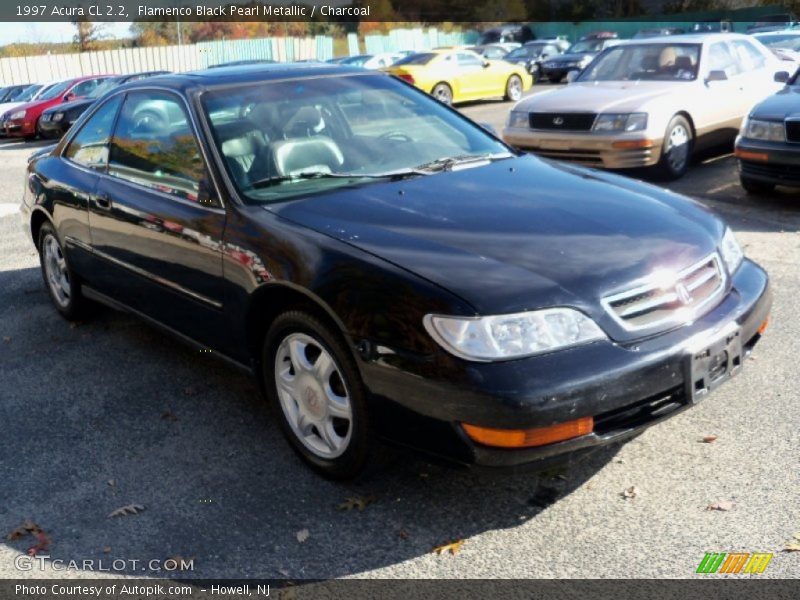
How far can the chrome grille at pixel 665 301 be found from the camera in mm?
3227

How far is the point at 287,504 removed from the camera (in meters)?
3.57

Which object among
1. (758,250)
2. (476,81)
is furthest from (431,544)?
(476,81)

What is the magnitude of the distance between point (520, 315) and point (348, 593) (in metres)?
1.12

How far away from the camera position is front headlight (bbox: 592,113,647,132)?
30.2ft

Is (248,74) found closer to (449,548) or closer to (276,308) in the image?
(276,308)

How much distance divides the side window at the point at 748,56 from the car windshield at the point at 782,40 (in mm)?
4654

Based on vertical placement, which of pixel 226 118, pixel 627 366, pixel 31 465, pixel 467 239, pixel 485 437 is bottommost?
pixel 31 465

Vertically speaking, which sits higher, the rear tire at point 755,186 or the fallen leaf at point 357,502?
the rear tire at point 755,186

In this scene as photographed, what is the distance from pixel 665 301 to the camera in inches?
131

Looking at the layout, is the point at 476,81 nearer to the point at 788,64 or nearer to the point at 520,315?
the point at 788,64

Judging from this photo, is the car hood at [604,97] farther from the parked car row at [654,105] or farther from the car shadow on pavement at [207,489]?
the car shadow on pavement at [207,489]

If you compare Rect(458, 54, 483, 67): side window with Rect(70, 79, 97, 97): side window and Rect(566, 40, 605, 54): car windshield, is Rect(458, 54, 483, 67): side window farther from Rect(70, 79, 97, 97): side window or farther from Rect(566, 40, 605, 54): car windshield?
Rect(566, 40, 605, 54): car windshield

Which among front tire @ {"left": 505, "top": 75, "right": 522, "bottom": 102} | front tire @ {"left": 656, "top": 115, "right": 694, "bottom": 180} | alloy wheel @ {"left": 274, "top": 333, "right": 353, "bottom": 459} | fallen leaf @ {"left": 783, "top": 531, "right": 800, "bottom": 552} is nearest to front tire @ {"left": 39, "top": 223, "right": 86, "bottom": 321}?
alloy wheel @ {"left": 274, "top": 333, "right": 353, "bottom": 459}

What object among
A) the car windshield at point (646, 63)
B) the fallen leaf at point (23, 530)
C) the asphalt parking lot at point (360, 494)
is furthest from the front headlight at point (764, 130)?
the fallen leaf at point (23, 530)
